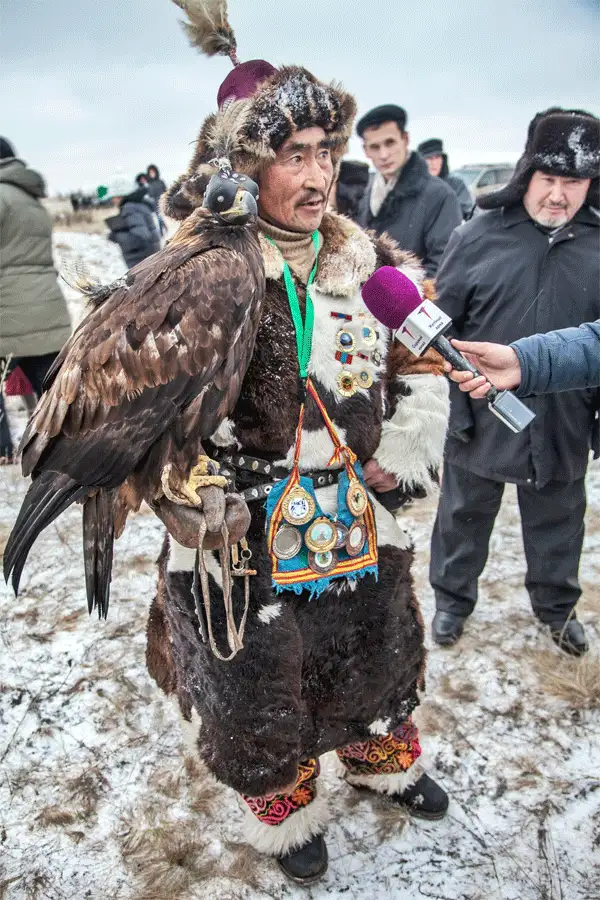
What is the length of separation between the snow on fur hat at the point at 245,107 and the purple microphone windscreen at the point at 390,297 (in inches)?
16.6

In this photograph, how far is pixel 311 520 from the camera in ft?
5.72

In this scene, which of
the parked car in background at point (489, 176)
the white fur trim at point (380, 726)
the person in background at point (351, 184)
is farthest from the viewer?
the parked car in background at point (489, 176)

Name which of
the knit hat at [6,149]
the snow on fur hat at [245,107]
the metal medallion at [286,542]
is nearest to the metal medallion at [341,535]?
the metal medallion at [286,542]

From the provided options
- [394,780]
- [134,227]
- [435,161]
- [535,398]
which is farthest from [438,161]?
[394,780]

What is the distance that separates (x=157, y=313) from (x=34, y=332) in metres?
3.47

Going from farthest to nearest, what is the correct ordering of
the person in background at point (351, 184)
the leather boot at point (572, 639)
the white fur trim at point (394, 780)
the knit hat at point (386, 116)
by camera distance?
the person in background at point (351, 184)
the knit hat at point (386, 116)
the leather boot at point (572, 639)
the white fur trim at point (394, 780)

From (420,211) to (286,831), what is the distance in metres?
3.73

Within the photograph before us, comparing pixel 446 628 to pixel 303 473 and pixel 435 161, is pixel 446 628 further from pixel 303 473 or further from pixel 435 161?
pixel 435 161

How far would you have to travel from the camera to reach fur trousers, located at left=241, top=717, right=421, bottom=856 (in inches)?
78.0

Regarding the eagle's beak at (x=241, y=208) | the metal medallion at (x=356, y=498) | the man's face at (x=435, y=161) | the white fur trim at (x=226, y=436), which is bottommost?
the metal medallion at (x=356, y=498)

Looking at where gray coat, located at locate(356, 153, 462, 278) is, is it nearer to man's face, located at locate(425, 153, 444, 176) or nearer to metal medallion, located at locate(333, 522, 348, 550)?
man's face, located at locate(425, 153, 444, 176)

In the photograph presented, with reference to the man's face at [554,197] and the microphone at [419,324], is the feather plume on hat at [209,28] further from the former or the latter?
the man's face at [554,197]

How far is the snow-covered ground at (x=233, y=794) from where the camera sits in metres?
1.98

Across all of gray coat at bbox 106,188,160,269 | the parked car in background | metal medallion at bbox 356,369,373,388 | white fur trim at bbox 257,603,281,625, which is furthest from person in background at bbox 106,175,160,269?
the parked car in background
